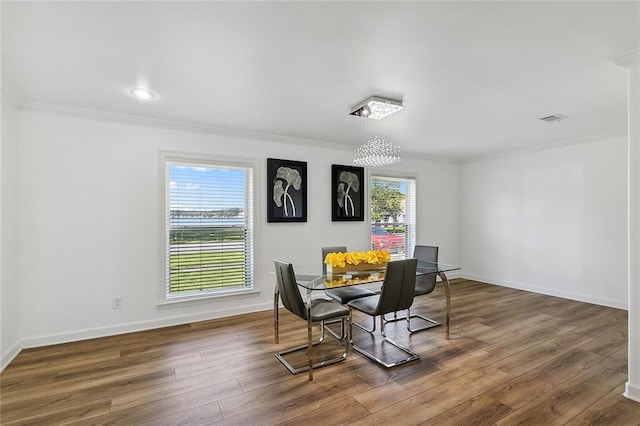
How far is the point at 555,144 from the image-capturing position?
15.9 ft

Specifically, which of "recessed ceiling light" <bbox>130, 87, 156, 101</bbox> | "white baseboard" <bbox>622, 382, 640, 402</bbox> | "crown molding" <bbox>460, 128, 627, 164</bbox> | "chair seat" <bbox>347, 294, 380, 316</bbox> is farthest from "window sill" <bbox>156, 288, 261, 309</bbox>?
"crown molding" <bbox>460, 128, 627, 164</bbox>

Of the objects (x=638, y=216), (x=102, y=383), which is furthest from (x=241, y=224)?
(x=638, y=216)

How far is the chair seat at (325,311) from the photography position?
266cm

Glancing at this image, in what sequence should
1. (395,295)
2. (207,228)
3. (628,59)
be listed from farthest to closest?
(207,228) → (395,295) → (628,59)

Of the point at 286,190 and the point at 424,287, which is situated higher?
the point at 286,190

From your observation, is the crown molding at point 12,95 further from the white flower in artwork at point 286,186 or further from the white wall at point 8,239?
the white flower in artwork at point 286,186

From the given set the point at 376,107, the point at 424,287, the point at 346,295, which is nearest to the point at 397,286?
the point at 346,295

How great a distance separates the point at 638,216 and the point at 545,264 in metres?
3.34

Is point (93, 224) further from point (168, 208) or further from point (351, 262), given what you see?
point (351, 262)

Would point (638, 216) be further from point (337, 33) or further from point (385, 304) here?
point (337, 33)

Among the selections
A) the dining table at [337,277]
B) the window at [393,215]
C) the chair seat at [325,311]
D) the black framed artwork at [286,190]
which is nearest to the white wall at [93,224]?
the black framed artwork at [286,190]

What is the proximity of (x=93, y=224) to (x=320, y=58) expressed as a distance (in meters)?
3.00

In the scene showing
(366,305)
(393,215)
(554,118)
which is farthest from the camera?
(393,215)

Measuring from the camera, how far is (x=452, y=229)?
20.6 feet
